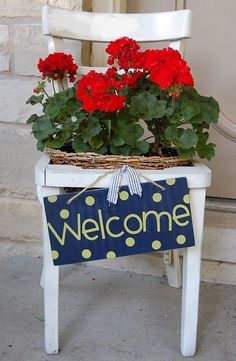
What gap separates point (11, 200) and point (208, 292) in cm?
75

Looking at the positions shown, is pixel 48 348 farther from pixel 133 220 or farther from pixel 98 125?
pixel 98 125

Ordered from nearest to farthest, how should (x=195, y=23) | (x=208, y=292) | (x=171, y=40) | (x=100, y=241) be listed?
(x=100, y=241) → (x=171, y=40) → (x=208, y=292) → (x=195, y=23)

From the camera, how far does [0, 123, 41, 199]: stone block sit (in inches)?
72.1

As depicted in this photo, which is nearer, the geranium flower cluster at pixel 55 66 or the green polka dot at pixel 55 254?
the green polka dot at pixel 55 254

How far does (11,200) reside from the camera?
6.19 ft

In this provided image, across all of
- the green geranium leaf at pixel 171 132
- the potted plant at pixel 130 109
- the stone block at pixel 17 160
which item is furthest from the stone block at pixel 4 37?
the green geranium leaf at pixel 171 132

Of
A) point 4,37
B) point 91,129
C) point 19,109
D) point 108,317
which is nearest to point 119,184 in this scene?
point 91,129

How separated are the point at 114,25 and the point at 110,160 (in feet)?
1.62

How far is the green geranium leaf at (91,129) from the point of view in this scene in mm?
1209

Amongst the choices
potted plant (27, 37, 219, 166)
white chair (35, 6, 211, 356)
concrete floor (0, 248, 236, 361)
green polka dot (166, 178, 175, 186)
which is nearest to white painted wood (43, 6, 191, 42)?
white chair (35, 6, 211, 356)

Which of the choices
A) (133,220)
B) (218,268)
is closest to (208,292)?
(218,268)

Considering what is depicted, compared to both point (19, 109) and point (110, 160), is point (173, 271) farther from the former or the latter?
point (19, 109)

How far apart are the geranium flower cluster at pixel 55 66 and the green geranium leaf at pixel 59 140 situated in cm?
17

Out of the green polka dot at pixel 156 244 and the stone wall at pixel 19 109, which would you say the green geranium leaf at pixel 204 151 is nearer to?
the green polka dot at pixel 156 244
